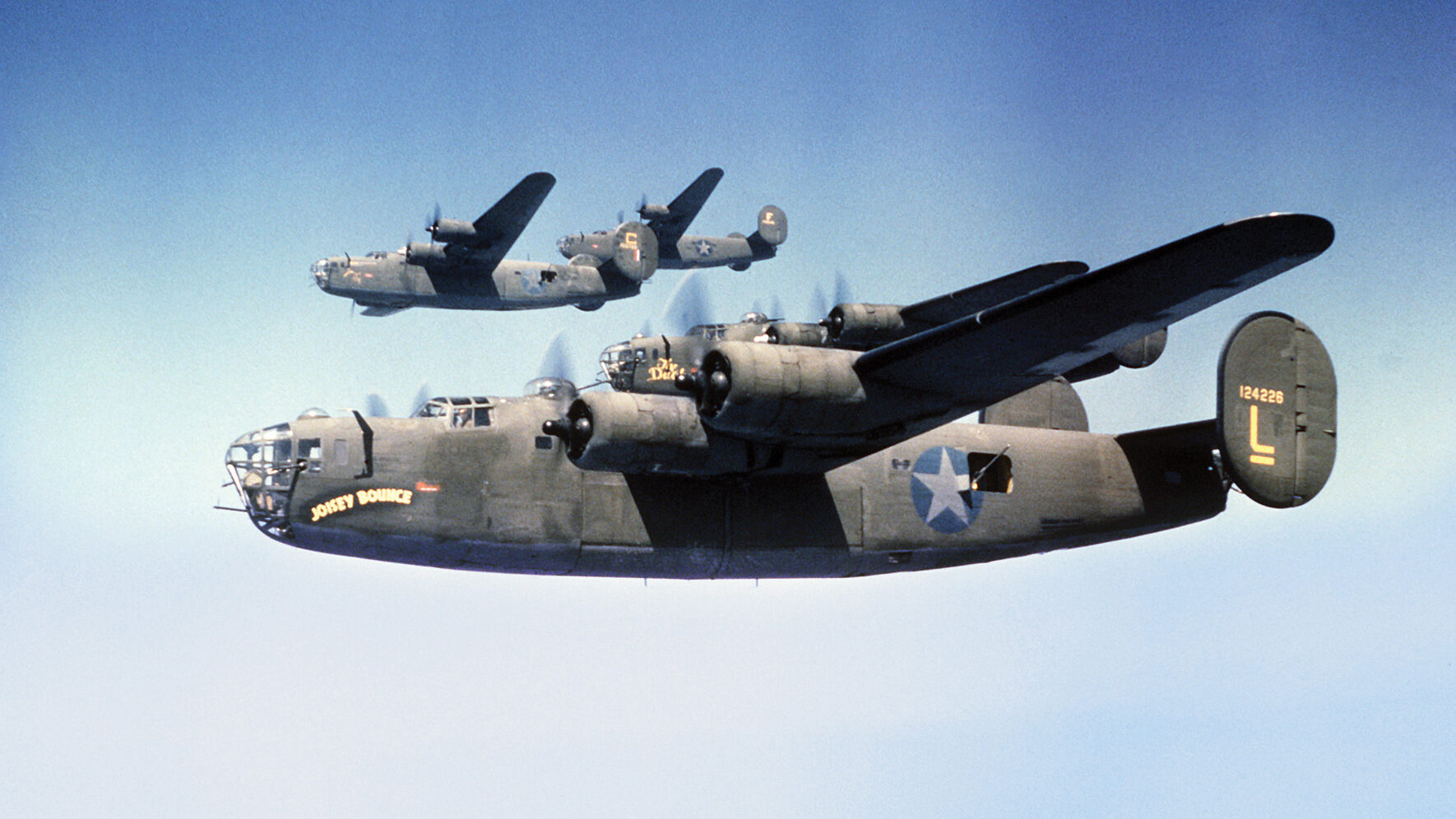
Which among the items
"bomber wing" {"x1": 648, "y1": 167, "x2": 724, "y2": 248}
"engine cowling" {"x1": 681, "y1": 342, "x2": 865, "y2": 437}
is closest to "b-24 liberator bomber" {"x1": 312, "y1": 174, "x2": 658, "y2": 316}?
"bomber wing" {"x1": 648, "y1": 167, "x2": 724, "y2": 248}

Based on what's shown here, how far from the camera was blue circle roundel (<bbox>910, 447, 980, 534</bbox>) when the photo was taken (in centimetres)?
1631

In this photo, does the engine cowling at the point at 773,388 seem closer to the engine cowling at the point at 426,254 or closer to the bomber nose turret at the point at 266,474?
the bomber nose turret at the point at 266,474

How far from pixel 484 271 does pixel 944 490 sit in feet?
69.2

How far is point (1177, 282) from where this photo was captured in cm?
1202

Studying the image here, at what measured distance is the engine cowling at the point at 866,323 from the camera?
24.3 m

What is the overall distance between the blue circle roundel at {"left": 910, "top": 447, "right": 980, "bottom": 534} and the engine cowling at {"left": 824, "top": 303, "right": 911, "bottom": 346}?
26.1 ft

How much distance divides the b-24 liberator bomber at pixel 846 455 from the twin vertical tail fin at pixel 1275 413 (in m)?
0.03

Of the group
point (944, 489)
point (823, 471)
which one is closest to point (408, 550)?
point (823, 471)

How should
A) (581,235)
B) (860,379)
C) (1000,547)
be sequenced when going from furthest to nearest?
(581,235) < (1000,547) < (860,379)

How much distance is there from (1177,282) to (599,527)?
22.4 feet

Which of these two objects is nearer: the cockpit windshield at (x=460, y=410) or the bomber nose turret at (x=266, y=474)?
the bomber nose turret at (x=266, y=474)

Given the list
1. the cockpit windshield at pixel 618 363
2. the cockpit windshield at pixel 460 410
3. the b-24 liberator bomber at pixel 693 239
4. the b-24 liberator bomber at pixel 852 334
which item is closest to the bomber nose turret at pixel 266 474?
the cockpit windshield at pixel 460 410

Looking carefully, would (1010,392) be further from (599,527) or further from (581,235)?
(581,235)

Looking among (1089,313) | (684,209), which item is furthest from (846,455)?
(684,209)
